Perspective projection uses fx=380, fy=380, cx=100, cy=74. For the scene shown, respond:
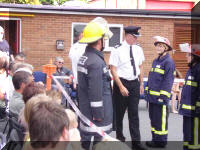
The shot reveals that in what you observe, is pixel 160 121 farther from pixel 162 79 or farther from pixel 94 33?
pixel 94 33

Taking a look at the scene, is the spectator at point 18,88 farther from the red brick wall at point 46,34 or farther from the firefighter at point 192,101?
the red brick wall at point 46,34

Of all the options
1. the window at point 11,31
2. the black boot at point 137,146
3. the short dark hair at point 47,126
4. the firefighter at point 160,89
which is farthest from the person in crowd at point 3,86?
the window at point 11,31

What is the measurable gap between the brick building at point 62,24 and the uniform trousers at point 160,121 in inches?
265

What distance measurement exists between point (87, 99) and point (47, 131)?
1996 mm

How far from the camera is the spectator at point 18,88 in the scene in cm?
447

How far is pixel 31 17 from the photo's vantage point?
12188 mm

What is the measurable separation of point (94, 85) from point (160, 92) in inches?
76.5

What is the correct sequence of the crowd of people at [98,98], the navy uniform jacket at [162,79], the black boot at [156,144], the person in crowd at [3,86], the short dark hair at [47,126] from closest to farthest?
the short dark hair at [47,126]
the crowd of people at [98,98]
the person in crowd at [3,86]
the navy uniform jacket at [162,79]
the black boot at [156,144]

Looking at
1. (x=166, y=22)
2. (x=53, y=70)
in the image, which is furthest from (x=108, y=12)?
(x=53, y=70)

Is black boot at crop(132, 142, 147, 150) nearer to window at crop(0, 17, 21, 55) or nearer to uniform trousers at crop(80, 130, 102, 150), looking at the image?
uniform trousers at crop(80, 130, 102, 150)

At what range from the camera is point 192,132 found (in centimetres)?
513

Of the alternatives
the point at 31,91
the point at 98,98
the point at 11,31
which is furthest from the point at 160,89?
the point at 11,31

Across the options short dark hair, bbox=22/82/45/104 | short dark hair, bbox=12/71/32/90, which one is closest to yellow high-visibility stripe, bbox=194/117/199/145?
short dark hair, bbox=22/82/45/104

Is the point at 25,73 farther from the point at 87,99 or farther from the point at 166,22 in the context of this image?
the point at 166,22
